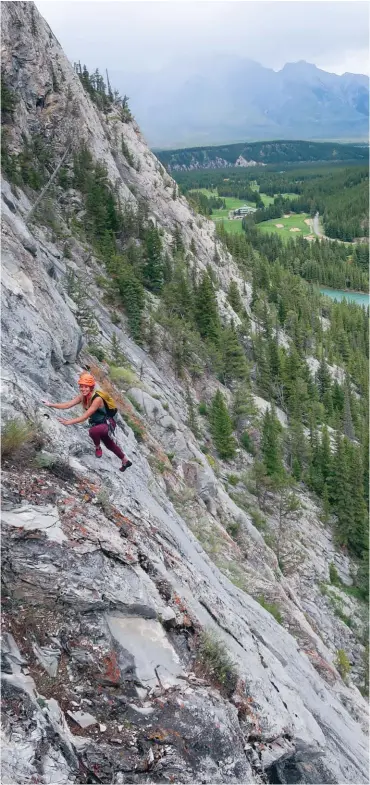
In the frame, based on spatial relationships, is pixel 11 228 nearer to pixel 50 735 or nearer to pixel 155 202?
pixel 50 735

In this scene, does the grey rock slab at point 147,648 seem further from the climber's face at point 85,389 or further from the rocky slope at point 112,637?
the climber's face at point 85,389

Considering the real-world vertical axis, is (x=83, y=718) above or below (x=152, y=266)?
below

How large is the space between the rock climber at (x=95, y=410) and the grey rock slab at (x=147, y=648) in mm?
3839

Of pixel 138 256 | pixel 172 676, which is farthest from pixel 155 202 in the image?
pixel 172 676

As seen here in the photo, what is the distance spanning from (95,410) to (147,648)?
4525 millimetres

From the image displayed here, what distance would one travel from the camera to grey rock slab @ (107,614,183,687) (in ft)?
23.2

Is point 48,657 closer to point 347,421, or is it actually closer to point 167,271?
point 167,271

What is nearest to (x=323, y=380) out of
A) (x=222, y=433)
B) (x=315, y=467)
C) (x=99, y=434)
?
(x=315, y=467)

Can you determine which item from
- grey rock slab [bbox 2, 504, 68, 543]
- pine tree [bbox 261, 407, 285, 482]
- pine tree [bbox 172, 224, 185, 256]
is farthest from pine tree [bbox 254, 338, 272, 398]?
grey rock slab [bbox 2, 504, 68, 543]

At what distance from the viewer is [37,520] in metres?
7.39

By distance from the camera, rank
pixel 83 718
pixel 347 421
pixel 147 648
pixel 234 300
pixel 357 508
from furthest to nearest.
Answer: pixel 234 300 < pixel 347 421 < pixel 357 508 < pixel 147 648 < pixel 83 718

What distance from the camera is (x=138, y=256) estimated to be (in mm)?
53656

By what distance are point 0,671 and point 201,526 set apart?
14756 millimetres

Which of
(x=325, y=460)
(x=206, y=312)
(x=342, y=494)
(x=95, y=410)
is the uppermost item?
(x=95, y=410)
